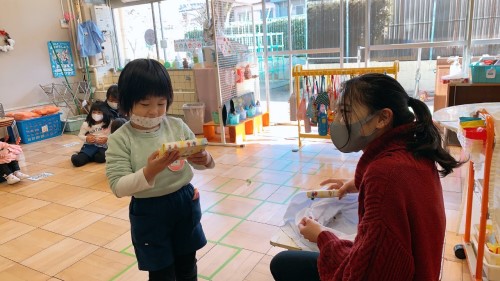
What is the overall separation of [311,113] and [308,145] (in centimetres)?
58

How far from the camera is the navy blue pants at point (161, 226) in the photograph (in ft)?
4.50

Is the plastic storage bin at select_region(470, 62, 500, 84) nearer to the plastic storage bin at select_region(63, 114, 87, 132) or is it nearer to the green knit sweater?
the green knit sweater

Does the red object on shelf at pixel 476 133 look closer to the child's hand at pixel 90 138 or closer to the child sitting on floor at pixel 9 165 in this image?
the child's hand at pixel 90 138

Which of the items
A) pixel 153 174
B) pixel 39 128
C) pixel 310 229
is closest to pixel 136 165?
pixel 153 174

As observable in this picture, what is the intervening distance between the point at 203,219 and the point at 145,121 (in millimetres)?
1609

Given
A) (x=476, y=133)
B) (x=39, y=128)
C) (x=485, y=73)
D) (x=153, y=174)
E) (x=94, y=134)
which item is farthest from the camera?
(x=39, y=128)

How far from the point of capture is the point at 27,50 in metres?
5.92

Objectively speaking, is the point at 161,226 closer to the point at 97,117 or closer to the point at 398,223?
the point at 398,223

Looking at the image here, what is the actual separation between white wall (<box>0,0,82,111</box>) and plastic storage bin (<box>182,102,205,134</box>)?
2.61 metres

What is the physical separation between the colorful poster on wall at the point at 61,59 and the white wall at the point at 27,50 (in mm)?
72

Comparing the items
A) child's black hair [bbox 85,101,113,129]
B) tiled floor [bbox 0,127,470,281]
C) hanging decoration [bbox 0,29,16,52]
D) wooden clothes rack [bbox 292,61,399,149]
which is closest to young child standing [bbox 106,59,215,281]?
tiled floor [bbox 0,127,470,281]

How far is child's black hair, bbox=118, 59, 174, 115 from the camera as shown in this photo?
50.9 inches

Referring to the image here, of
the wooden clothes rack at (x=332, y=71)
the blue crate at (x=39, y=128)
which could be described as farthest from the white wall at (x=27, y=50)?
the wooden clothes rack at (x=332, y=71)

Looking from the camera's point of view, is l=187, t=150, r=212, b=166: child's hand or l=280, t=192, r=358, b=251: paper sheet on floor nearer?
l=280, t=192, r=358, b=251: paper sheet on floor
